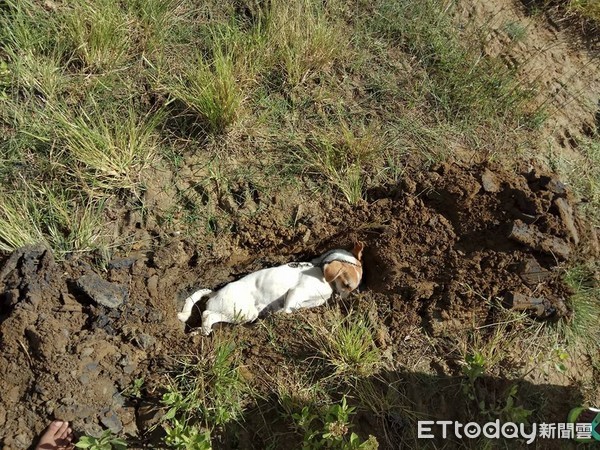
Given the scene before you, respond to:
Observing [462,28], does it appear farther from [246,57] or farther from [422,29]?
[246,57]

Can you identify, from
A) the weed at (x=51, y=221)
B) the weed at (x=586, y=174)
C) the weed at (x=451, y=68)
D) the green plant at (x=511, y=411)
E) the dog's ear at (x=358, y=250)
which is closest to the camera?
the green plant at (x=511, y=411)

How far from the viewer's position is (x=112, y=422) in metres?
2.86

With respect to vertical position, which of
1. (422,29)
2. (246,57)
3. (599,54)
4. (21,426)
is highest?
(599,54)

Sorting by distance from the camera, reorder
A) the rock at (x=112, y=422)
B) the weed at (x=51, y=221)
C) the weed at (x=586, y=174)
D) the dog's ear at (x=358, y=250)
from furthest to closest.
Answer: the weed at (x=586, y=174)
the dog's ear at (x=358, y=250)
the weed at (x=51, y=221)
the rock at (x=112, y=422)

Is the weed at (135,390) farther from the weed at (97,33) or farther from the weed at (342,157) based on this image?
the weed at (97,33)

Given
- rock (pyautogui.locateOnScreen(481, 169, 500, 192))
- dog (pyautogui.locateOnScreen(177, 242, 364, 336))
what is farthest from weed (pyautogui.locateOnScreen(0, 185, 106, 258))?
rock (pyautogui.locateOnScreen(481, 169, 500, 192))

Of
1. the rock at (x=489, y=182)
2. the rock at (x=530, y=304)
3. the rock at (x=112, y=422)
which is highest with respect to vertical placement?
the rock at (x=489, y=182)

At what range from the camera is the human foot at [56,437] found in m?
2.74

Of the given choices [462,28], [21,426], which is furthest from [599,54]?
[21,426]

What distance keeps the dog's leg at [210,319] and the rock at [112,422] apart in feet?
2.28

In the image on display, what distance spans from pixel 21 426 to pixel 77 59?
2501 mm

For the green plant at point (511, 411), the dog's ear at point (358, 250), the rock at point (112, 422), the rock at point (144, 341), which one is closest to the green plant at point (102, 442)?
the rock at point (112, 422)

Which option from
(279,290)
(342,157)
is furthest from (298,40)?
(279,290)

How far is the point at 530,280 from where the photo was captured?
3.48m
